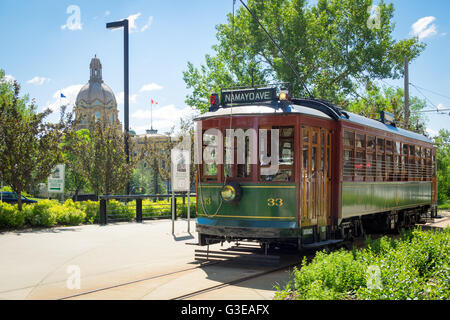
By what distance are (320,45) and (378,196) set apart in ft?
72.4

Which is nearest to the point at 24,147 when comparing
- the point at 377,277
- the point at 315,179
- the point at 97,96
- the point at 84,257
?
the point at 84,257

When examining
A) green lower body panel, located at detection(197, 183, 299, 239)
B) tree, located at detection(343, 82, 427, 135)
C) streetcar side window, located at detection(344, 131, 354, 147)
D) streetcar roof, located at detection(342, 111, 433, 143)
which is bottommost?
green lower body panel, located at detection(197, 183, 299, 239)

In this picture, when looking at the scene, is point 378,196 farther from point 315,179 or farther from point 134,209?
point 134,209

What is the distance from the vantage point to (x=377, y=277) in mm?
5895

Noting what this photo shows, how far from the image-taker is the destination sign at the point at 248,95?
412 inches

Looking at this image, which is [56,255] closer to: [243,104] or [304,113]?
[243,104]

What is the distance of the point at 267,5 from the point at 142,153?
14.6m

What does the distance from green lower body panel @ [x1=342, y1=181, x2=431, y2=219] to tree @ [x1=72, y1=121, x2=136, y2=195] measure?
1234 centimetres

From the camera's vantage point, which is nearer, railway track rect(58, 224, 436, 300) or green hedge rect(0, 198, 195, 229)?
railway track rect(58, 224, 436, 300)

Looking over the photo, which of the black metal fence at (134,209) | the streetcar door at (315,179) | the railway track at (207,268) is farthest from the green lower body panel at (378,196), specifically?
the black metal fence at (134,209)

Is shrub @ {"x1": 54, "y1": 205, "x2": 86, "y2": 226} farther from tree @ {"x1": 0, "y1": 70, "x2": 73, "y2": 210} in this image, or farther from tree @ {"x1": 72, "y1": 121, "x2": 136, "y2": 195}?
tree @ {"x1": 72, "y1": 121, "x2": 136, "y2": 195}

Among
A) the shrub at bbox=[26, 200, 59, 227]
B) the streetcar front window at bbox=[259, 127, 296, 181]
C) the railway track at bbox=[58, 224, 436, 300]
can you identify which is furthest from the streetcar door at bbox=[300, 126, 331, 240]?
the shrub at bbox=[26, 200, 59, 227]

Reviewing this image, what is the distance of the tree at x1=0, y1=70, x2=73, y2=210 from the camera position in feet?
55.4
